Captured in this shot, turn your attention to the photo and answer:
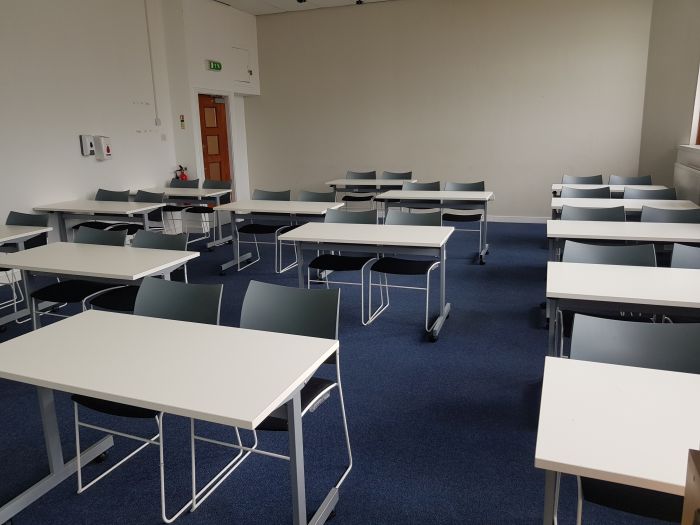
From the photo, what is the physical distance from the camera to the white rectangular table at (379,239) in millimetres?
3824

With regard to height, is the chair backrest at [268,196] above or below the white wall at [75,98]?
below

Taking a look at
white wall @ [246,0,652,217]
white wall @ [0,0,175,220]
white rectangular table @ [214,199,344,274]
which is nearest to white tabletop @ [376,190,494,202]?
white rectangular table @ [214,199,344,274]

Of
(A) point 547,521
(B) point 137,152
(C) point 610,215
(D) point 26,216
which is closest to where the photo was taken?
(A) point 547,521

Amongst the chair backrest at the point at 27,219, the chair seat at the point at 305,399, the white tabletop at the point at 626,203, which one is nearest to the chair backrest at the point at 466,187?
the white tabletop at the point at 626,203

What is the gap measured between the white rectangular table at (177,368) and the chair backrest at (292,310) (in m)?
0.30

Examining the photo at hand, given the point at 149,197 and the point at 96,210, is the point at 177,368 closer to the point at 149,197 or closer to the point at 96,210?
the point at 96,210

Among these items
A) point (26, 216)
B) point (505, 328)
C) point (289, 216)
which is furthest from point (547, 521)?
point (26, 216)

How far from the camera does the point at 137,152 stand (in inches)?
289

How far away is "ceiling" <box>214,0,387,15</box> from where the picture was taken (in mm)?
8336

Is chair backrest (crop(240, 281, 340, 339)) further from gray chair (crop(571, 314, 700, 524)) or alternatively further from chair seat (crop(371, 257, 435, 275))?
chair seat (crop(371, 257, 435, 275))

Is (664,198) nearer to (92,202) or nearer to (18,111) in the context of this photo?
(92,202)

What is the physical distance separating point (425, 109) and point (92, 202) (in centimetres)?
521

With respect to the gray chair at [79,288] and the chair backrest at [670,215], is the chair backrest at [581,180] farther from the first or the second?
the gray chair at [79,288]

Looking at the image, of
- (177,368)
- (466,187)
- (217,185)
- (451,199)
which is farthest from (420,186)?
(177,368)
